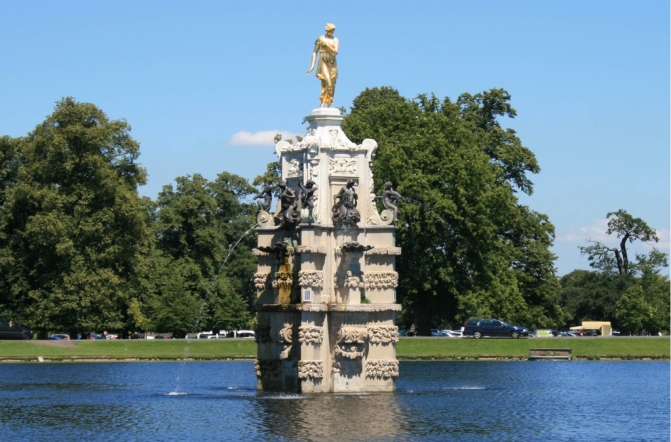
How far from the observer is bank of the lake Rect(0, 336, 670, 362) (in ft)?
198

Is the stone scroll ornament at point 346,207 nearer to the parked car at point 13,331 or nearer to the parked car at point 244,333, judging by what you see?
the parked car at point 13,331

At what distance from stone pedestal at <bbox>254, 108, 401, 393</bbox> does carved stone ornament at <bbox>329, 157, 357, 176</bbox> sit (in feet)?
0.10

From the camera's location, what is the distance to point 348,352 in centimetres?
3825

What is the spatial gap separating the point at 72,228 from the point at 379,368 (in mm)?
37290

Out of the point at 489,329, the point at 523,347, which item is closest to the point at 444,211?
the point at 489,329

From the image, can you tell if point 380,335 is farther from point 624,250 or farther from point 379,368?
point 624,250

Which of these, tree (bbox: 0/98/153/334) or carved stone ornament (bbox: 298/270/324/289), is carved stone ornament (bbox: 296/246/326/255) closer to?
carved stone ornament (bbox: 298/270/324/289)

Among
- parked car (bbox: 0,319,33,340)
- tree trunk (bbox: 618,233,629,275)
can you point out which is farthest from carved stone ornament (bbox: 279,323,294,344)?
tree trunk (bbox: 618,233,629,275)

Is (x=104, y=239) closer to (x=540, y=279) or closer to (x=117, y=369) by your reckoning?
(x=117, y=369)

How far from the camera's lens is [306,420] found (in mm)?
31453

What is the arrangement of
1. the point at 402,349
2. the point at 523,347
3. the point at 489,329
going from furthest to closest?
the point at 489,329
the point at 523,347
the point at 402,349

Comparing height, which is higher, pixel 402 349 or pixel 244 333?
pixel 244 333

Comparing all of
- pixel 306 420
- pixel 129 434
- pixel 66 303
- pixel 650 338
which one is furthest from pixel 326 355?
pixel 66 303

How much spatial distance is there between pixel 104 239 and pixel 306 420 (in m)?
43.3
